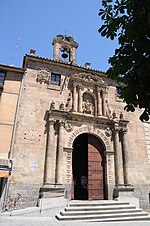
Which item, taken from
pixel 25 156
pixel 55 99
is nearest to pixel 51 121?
pixel 55 99

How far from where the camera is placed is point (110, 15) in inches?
150

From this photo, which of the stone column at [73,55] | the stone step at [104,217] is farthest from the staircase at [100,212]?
the stone column at [73,55]

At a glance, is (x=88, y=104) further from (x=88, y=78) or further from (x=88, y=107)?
(x=88, y=78)

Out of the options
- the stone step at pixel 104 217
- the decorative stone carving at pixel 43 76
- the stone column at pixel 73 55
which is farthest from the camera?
the stone column at pixel 73 55

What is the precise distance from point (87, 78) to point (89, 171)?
248 inches

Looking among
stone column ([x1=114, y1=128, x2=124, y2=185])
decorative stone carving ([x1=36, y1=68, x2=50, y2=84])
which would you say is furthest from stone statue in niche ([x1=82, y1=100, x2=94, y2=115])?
decorative stone carving ([x1=36, y1=68, x2=50, y2=84])

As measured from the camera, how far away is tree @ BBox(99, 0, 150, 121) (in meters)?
3.12

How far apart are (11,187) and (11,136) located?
8.42 feet

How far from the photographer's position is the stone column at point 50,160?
966cm

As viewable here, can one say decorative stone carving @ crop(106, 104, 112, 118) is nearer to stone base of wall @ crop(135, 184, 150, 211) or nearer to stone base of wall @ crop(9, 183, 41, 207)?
stone base of wall @ crop(135, 184, 150, 211)

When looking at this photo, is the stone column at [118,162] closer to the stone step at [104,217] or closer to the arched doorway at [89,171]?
→ the arched doorway at [89,171]

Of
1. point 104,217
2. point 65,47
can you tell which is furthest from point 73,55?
point 104,217

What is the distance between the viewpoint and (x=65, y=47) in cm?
1469

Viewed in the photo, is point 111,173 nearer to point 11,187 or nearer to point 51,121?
point 51,121
